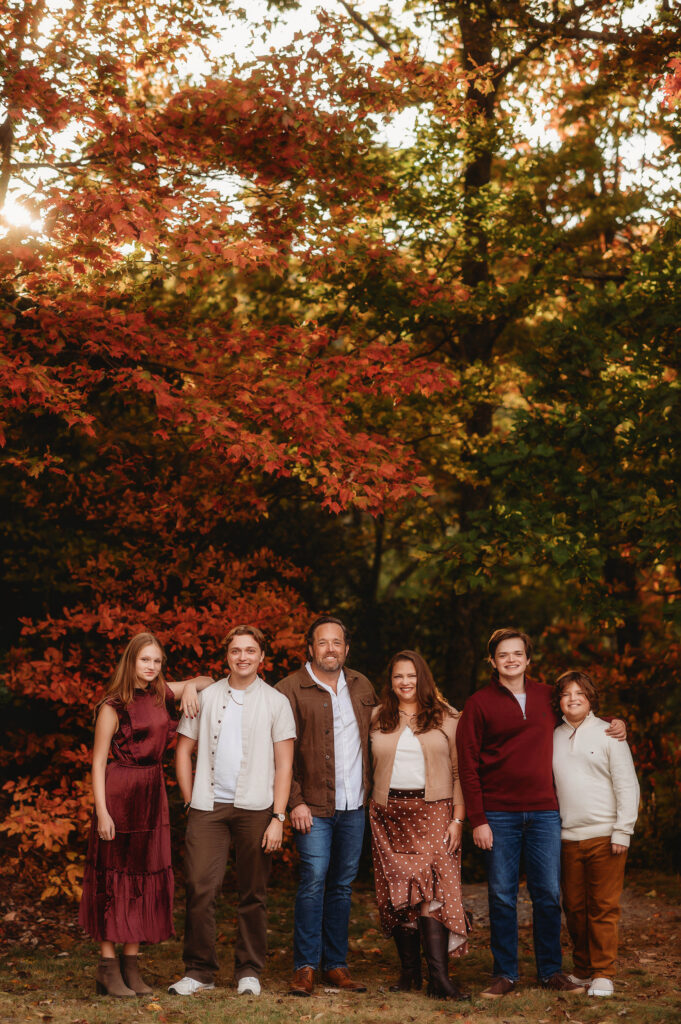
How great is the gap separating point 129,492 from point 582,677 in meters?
4.57

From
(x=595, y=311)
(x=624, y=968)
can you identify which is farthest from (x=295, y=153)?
(x=624, y=968)

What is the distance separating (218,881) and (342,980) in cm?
90

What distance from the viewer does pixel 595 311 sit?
7.59 metres

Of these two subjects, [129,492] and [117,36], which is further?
[129,492]

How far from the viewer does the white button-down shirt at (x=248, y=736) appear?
5223 mm

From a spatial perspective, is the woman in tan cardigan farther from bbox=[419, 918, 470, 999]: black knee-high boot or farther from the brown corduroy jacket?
the brown corduroy jacket

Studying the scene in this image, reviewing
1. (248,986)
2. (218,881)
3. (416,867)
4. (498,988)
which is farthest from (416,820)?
(248,986)

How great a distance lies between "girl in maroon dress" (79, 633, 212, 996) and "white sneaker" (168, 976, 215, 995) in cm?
16

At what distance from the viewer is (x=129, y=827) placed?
5.20 m

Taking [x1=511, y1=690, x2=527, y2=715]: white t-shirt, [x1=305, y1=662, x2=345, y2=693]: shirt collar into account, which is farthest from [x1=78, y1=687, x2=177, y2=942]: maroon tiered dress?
[x1=511, y1=690, x2=527, y2=715]: white t-shirt

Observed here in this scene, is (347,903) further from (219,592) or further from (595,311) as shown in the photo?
(595,311)

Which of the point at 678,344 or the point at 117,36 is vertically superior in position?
the point at 117,36

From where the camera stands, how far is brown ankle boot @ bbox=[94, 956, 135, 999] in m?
5.12

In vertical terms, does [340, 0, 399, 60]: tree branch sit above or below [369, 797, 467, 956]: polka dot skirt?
above
